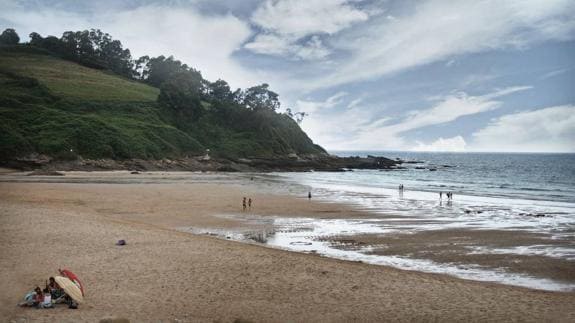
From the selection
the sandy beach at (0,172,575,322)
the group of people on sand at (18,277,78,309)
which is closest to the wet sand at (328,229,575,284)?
the sandy beach at (0,172,575,322)

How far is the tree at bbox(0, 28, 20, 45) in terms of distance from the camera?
142000mm

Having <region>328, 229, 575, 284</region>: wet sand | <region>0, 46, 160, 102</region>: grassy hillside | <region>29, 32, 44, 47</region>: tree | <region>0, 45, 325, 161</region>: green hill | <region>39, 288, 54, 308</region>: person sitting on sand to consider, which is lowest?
<region>328, 229, 575, 284</region>: wet sand

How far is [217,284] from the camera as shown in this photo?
13336 millimetres

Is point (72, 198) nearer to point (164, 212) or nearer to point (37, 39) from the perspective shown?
point (164, 212)

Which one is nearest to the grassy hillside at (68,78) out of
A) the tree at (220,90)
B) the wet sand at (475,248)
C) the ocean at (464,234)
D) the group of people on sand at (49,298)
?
the tree at (220,90)

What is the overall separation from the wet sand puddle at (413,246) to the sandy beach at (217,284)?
148cm

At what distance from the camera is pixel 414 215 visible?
32.4 meters

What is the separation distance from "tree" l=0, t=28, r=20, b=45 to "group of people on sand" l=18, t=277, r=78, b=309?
165m

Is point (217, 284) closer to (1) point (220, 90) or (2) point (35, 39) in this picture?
(1) point (220, 90)

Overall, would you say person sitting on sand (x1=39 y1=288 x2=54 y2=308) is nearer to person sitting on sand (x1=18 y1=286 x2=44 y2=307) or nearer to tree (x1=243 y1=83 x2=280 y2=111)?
person sitting on sand (x1=18 y1=286 x2=44 y2=307)

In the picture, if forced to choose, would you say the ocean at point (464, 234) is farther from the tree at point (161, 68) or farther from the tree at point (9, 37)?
the tree at point (9, 37)

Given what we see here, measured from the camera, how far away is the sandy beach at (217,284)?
36.1 ft

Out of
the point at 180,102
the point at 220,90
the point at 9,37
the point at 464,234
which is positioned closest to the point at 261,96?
the point at 220,90

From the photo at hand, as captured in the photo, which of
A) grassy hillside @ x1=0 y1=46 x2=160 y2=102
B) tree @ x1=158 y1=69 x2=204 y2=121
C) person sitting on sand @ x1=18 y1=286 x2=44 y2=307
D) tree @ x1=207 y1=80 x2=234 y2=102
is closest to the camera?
person sitting on sand @ x1=18 y1=286 x2=44 y2=307
